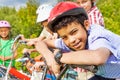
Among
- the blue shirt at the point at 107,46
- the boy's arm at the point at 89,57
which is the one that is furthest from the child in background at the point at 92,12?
the boy's arm at the point at 89,57

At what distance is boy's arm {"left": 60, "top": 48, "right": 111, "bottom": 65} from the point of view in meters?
2.25

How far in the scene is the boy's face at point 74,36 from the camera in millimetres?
2643

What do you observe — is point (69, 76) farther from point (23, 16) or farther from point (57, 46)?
point (23, 16)

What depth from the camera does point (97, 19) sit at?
199 inches

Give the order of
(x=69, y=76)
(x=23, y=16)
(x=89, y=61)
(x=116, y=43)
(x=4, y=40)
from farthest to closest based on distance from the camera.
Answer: (x=23, y=16) < (x=4, y=40) < (x=69, y=76) < (x=116, y=43) < (x=89, y=61)

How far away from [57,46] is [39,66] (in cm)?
92

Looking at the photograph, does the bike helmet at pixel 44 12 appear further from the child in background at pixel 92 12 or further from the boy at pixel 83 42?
the boy at pixel 83 42

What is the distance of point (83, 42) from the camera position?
2.66m

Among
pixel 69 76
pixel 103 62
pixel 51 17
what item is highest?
pixel 51 17

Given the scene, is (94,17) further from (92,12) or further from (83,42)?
(83,42)

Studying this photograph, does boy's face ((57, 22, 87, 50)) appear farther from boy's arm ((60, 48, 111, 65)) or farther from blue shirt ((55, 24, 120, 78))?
boy's arm ((60, 48, 111, 65))

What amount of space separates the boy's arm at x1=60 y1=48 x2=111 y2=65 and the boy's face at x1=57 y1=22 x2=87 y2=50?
0.28m

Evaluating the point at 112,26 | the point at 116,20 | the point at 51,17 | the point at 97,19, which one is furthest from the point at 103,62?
the point at 116,20

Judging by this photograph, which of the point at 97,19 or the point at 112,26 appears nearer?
the point at 97,19
